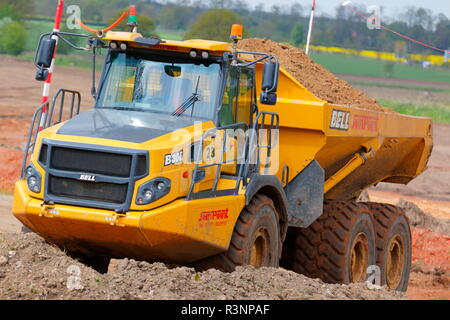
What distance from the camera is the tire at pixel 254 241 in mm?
9047

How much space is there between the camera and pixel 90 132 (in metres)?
8.61

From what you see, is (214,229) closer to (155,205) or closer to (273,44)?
(155,205)

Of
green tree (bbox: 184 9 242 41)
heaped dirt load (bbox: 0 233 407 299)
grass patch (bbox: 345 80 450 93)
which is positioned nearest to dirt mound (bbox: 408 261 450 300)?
heaped dirt load (bbox: 0 233 407 299)

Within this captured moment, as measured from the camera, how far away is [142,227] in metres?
8.17

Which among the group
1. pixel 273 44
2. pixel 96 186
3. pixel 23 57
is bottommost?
pixel 23 57

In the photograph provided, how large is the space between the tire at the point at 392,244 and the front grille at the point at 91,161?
15.8 ft

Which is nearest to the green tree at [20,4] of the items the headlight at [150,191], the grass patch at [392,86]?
the grass patch at [392,86]

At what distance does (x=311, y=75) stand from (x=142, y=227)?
4528mm

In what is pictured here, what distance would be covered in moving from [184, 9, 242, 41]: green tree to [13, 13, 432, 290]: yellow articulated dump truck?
28.7ft

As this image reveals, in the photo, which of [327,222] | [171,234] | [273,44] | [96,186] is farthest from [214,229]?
[273,44]

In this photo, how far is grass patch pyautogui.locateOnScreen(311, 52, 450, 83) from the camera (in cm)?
5356
